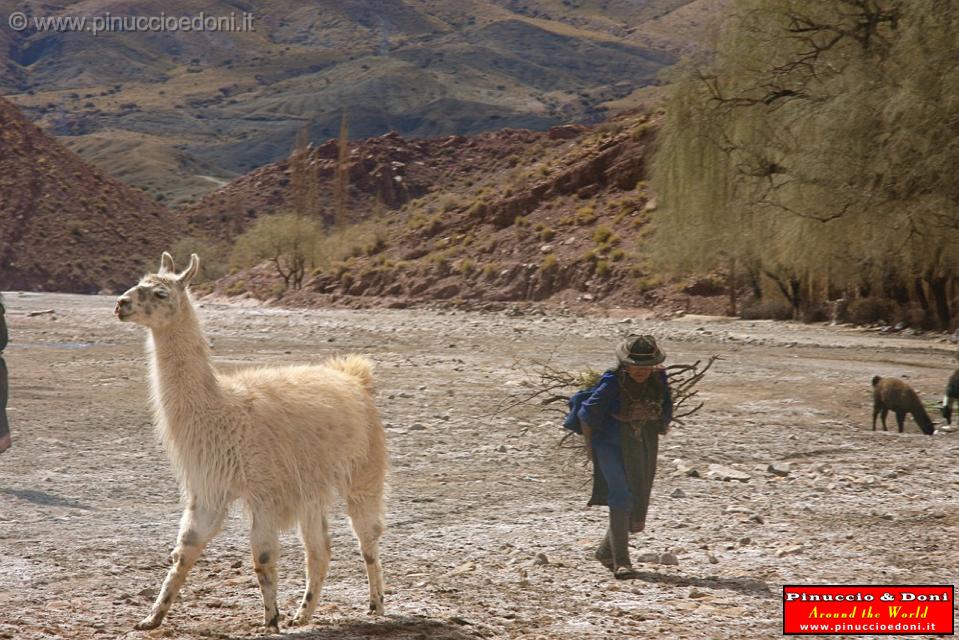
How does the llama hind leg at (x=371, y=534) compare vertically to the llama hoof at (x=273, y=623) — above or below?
above

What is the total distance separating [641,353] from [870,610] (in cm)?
190

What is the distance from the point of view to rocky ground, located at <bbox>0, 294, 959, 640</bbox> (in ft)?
21.7

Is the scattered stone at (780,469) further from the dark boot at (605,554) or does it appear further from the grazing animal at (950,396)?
the grazing animal at (950,396)

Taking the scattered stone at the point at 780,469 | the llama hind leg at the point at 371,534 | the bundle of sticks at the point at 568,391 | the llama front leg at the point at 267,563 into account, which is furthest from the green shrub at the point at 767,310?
the llama front leg at the point at 267,563

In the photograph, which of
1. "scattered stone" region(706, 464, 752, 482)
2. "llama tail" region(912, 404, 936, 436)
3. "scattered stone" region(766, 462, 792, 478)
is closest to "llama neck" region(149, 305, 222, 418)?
"scattered stone" region(706, 464, 752, 482)

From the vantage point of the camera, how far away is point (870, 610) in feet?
21.6

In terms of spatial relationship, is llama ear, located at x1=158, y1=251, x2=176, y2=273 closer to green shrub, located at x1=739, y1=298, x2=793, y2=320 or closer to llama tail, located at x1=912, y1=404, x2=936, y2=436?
llama tail, located at x1=912, y1=404, x2=936, y2=436

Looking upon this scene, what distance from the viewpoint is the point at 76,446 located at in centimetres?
1228

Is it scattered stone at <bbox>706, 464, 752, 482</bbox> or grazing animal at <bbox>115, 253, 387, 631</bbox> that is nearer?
grazing animal at <bbox>115, 253, 387, 631</bbox>

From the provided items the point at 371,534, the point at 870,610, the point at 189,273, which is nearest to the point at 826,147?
the point at 870,610

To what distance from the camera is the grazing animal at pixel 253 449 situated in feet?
19.8

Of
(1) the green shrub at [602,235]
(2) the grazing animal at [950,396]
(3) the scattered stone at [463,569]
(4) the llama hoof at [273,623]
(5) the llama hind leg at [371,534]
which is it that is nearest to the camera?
(4) the llama hoof at [273,623]

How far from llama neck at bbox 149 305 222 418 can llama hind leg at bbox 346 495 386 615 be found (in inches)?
39.4

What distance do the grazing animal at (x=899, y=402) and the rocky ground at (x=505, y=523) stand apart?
35 cm
